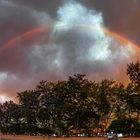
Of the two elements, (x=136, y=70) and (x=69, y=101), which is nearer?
(x=136, y=70)

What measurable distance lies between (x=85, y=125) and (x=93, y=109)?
13526mm

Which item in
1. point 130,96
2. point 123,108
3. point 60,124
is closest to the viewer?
point 130,96

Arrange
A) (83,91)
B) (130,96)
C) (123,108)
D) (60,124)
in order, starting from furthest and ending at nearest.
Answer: (60,124), (83,91), (123,108), (130,96)

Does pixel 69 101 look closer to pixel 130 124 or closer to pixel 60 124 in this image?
pixel 60 124

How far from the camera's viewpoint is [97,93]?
6614 inches

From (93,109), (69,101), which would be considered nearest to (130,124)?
(93,109)

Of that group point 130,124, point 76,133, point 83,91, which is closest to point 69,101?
point 83,91

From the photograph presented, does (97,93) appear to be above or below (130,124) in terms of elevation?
Result: above

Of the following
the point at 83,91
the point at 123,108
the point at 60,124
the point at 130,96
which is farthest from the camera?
the point at 60,124

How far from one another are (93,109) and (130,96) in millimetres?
23057

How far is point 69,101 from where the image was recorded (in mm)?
170875

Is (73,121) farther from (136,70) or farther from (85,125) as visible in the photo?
(136,70)

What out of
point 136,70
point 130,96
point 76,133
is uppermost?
point 136,70

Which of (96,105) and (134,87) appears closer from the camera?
(134,87)
